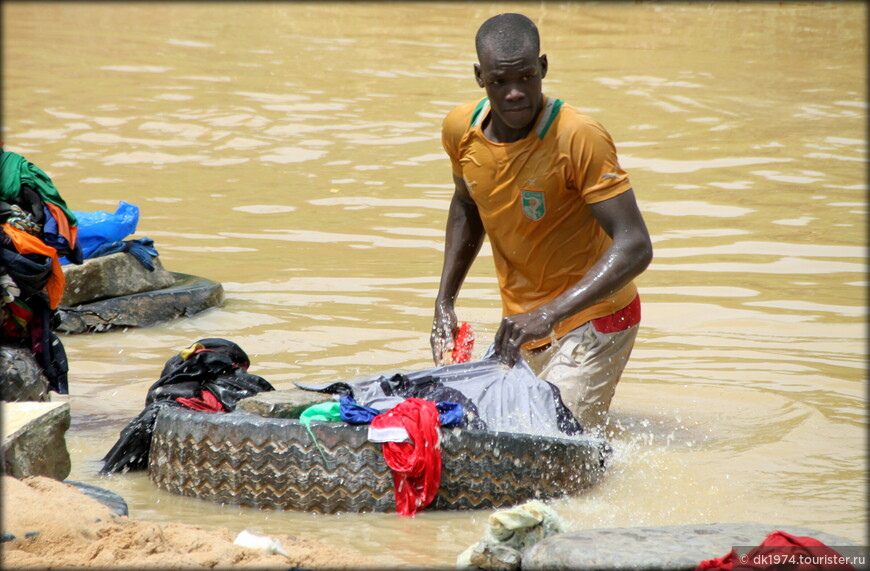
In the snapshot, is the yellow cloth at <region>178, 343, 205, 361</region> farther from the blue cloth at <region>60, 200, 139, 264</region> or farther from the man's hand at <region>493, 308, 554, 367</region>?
the blue cloth at <region>60, 200, 139, 264</region>

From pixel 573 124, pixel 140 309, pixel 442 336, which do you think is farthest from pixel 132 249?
pixel 573 124

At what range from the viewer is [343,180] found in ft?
37.4

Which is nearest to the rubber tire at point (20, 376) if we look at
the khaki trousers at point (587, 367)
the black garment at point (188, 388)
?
the black garment at point (188, 388)

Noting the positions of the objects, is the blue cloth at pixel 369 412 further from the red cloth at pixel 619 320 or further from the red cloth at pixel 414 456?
the red cloth at pixel 619 320

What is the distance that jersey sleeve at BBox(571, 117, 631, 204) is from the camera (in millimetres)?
4812

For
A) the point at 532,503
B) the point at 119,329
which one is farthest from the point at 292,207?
the point at 532,503

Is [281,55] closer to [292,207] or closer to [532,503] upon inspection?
[292,207]

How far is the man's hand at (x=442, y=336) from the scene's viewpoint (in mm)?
5504

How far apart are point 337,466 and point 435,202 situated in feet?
20.6

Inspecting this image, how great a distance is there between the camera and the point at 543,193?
502 centimetres

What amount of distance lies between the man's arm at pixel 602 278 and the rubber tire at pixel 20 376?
7.42ft

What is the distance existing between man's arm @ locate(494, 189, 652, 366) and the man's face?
1.73 ft

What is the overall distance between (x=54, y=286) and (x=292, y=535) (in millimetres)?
2020

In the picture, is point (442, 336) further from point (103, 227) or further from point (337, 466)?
point (103, 227)
